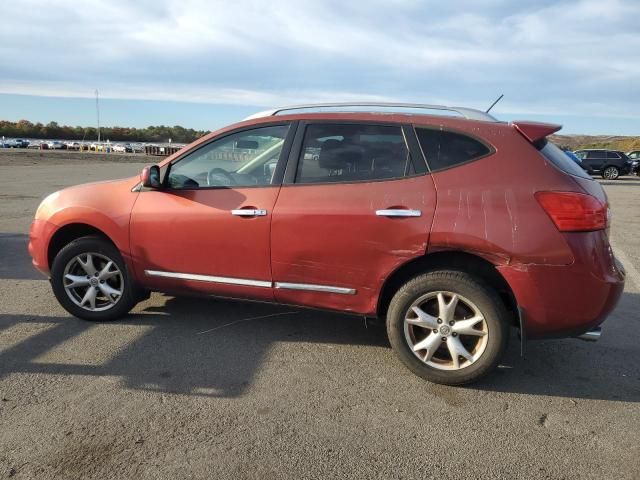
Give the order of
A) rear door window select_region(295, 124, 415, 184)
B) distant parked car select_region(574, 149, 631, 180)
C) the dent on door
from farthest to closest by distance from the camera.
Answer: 1. distant parked car select_region(574, 149, 631, 180)
2. rear door window select_region(295, 124, 415, 184)
3. the dent on door

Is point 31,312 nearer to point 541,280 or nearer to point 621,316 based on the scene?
point 541,280

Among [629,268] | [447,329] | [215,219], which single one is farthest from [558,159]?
[629,268]

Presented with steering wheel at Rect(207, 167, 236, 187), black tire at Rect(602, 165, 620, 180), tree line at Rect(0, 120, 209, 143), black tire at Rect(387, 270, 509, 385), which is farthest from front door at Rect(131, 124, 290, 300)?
tree line at Rect(0, 120, 209, 143)

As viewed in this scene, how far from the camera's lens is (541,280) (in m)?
3.18

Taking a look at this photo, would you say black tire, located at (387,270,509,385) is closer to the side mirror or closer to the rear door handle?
the rear door handle

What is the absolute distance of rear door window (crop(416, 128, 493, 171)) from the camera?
3.43 metres

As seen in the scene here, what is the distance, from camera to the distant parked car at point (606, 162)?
2953cm

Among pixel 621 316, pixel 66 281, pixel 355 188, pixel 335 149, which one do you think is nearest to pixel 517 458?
pixel 355 188

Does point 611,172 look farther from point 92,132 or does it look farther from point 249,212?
point 92,132

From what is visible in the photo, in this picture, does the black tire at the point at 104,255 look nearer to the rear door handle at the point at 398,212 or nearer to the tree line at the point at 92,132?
the rear door handle at the point at 398,212

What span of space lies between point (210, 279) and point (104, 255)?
1.03m

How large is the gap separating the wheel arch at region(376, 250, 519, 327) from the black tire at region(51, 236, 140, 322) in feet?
7.32

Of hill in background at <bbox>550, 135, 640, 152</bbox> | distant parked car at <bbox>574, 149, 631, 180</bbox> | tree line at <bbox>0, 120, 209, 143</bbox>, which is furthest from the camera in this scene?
tree line at <bbox>0, 120, 209, 143</bbox>

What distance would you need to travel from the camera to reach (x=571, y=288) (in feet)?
10.4
